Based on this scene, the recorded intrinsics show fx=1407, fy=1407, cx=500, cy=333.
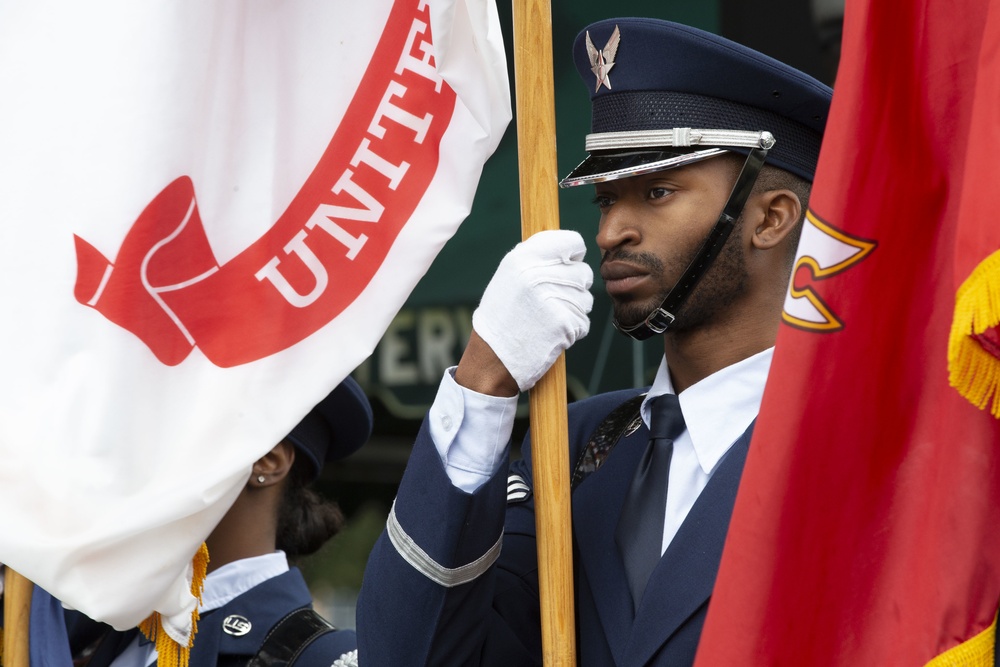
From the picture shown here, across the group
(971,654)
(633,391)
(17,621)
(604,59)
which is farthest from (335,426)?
(971,654)

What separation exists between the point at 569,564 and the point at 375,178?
86 centimetres

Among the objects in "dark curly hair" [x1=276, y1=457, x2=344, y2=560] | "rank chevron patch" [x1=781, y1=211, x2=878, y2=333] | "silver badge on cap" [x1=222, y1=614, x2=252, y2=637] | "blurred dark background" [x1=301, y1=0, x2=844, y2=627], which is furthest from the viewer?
"blurred dark background" [x1=301, y1=0, x2=844, y2=627]

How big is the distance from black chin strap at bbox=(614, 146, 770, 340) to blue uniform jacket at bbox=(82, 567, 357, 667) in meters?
1.16

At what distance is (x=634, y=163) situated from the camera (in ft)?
8.70

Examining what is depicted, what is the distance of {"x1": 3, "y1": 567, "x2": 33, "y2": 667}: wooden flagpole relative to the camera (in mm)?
3072

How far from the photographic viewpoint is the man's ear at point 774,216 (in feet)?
8.92

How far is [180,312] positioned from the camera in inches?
106

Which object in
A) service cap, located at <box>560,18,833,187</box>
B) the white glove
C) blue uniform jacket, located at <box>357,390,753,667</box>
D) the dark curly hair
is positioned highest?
service cap, located at <box>560,18,833,187</box>

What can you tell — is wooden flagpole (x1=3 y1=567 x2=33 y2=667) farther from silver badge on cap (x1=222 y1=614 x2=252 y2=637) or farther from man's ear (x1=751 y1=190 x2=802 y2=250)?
man's ear (x1=751 y1=190 x2=802 y2=250)

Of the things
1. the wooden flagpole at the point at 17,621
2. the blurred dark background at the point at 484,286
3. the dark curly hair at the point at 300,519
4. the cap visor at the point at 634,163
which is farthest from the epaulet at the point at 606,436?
the blurred dark background at the point at 484,286

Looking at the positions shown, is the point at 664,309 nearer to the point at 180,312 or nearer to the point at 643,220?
the point at 643,220

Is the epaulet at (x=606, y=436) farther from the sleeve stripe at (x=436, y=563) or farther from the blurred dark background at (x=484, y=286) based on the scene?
the blurred dark background at (x=484, y=286)

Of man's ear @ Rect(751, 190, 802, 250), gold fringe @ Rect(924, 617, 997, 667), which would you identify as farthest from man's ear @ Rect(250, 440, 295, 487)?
gold fringe @ Rect(924, 617, 997, 667)

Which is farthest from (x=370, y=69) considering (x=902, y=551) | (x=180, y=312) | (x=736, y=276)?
(x=902, y=551)
